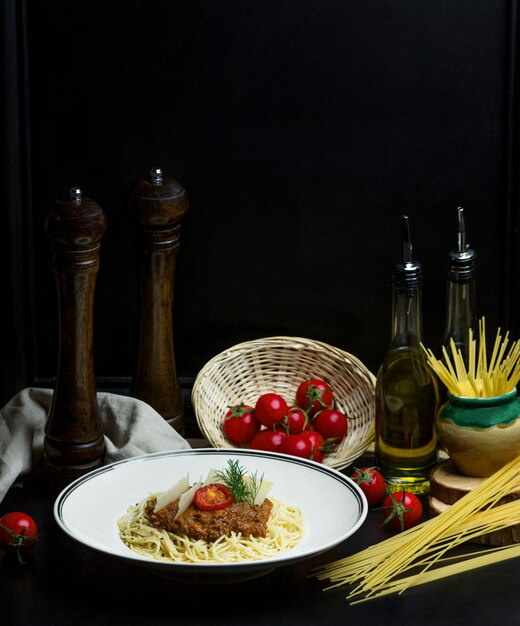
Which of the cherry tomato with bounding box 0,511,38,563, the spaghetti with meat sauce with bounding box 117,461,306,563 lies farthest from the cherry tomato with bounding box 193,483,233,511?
the cherry tomato with bounding box 0,511,38,563

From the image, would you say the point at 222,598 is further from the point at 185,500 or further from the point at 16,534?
the point at 16,534

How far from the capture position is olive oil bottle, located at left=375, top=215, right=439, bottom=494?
1700 mm

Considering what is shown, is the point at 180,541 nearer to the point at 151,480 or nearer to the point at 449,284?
the point at 151,480

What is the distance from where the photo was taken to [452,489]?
5.15ft

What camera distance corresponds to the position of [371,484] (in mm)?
1631

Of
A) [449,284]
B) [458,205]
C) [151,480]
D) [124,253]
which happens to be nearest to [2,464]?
[151,480]

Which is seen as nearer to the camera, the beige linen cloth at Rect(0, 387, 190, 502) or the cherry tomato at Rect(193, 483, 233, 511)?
the cherry tomato at Rect(193, 483, 233, 511)

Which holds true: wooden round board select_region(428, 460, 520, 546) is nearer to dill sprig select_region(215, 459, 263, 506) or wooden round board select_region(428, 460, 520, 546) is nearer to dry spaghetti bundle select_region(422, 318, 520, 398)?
dry spaghetti bundle select_region(422, 318, 520, 398)

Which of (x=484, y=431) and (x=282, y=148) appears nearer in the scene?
(x=484, y=431)

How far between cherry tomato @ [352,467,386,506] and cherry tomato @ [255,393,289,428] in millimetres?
222

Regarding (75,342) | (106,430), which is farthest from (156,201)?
(106,430)

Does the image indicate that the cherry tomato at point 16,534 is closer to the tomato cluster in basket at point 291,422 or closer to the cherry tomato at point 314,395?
the tomato cluster in basket at point 291,422

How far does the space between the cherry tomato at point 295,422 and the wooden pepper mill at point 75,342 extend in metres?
0.34

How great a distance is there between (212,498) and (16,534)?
0.96 ft
